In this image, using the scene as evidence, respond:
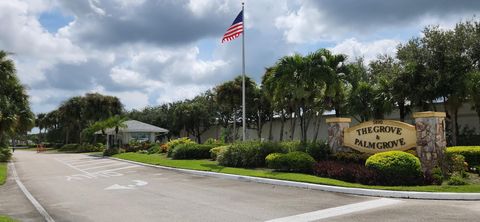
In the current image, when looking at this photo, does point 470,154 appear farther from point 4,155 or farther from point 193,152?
point 4,155

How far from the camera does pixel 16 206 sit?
41.0 feet

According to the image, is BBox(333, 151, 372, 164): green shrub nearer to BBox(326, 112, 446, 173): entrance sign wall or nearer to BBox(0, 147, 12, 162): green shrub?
BBox(326, 112, 446, 173): entrance sign wall

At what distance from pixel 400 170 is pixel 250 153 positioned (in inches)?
336

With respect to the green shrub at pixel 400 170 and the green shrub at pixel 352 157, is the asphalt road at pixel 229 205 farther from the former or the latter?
the green shrub at pixel 352 157

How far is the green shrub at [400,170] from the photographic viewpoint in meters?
13.8

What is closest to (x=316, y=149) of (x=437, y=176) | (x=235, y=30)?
(x=437, y=176)

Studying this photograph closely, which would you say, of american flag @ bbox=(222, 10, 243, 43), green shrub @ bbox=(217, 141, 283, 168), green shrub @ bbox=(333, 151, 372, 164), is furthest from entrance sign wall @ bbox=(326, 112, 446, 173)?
american flag @ bbox=(222, 10, 243, 43)

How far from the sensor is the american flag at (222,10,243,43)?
82.1ft

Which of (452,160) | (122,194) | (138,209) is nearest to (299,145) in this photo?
(452,160)

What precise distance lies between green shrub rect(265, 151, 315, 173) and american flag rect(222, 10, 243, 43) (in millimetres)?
8824

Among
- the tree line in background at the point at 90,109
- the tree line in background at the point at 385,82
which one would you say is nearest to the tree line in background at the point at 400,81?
the tree line in background at the point at 385,82

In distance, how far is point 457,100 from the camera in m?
27.6

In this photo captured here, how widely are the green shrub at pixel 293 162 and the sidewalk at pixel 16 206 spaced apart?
896cm

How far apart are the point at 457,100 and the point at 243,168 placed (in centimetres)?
1468
